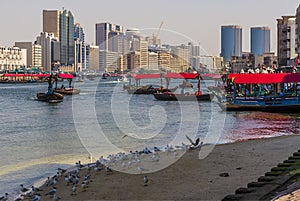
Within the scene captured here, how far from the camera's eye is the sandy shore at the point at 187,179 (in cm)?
1152

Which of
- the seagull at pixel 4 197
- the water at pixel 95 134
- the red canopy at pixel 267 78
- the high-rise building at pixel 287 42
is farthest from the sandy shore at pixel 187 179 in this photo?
the high-rise building at pixel 287 42

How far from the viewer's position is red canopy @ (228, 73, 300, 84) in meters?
38.8

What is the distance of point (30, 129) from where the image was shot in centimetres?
3131

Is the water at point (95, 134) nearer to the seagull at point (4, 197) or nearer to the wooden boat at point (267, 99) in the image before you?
the seagull at point (4, 197)

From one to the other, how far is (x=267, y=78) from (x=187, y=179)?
28063 mm

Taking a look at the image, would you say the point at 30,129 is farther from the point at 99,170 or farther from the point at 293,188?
the point at 293,188

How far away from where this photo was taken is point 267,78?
Result: 130 ft

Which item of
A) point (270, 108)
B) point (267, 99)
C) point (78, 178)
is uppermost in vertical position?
point (267, 99)

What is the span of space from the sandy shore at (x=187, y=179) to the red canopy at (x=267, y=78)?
73.2 ft

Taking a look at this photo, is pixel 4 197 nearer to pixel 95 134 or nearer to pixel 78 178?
pixel 78 178

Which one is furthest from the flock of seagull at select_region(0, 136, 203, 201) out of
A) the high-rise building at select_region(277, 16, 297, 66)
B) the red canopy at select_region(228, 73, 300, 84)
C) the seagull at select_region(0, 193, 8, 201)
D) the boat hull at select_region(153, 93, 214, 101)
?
the high-rise building at select_region(277, 16, 297, 66)

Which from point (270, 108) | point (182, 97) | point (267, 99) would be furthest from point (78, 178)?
point (182, 97)

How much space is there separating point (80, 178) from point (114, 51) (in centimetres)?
18685

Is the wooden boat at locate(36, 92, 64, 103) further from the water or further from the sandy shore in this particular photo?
the sandy shore
